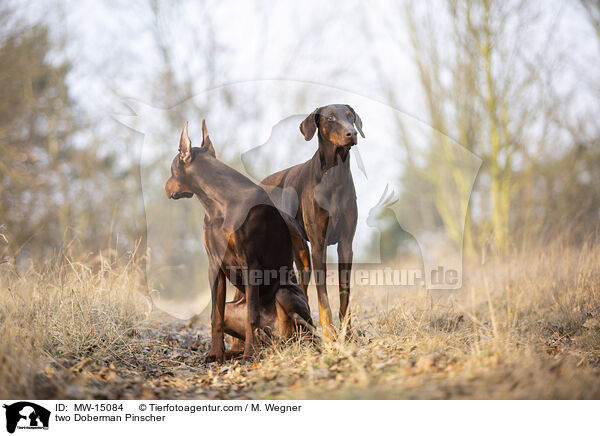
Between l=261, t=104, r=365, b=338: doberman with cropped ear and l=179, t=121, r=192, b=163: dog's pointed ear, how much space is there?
3.50ft

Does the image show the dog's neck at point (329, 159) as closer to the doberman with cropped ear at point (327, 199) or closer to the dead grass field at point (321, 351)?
the doberman with cropped ear at point (327, 199)

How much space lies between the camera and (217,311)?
4.61 m

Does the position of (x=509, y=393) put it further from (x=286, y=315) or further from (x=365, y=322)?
(x=365, y=322)

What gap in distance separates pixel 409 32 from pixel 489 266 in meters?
7.01

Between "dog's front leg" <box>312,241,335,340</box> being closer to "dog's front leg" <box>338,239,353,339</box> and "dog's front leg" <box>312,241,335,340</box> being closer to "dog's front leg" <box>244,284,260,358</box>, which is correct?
"dog's front leg" <box>338,239,353,339</box>

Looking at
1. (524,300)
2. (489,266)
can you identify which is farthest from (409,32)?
(524,300)

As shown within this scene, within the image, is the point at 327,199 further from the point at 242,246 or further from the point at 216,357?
the point at 216,357

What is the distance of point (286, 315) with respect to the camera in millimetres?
4648

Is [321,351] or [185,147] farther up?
[185,147]
